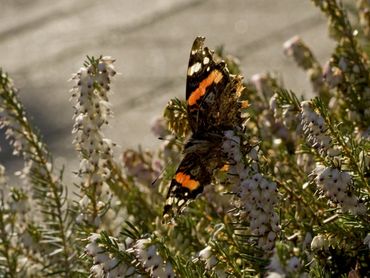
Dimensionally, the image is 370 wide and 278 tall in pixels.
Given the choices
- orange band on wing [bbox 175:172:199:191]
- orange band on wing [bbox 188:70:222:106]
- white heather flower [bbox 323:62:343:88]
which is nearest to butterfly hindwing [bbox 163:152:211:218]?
orange band on wing [bbox 175:172:199:191]

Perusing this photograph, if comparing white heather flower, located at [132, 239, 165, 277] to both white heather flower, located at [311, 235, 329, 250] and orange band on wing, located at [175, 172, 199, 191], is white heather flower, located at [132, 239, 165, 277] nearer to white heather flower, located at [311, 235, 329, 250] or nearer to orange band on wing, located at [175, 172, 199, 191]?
orange band on wing, located at [175, 172, 199, 191]

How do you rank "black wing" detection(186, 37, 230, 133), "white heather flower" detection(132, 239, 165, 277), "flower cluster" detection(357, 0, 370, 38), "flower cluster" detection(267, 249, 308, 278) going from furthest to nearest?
"flower cluster" detection(357, 0, 370, 38) < "black wing" detection(186, 37, 230, 133) < "white heather flower" detection(132, 239, 165, 277) < "flower cluster" detection(267, 249, 308, 278)

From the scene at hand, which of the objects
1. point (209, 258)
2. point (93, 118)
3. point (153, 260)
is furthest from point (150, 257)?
point (93, 118)

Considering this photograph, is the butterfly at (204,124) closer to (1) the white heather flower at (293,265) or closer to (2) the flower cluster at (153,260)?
(2) the flower cluster at (153,260)

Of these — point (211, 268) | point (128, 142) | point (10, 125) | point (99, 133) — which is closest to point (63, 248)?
point (10, 125)

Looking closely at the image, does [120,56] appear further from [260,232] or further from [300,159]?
[260,232]

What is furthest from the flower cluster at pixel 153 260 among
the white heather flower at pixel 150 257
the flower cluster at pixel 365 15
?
the flower cluster at pixel 365 15
